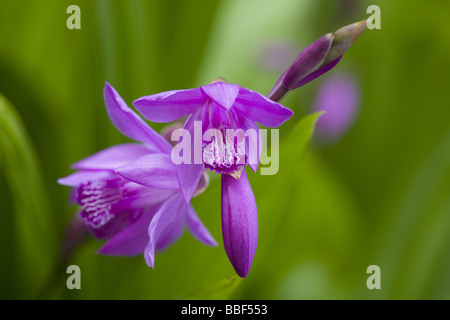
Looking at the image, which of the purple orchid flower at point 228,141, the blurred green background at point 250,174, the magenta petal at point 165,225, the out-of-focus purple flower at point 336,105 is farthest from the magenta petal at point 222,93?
the out-of-focus purple flower at point 336,105

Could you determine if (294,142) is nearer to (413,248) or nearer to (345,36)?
(345,36)

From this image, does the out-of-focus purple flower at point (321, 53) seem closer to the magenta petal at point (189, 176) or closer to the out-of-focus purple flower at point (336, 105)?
the magenta petal at point (189, 176)

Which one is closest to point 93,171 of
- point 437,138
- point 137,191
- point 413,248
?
point 137,191

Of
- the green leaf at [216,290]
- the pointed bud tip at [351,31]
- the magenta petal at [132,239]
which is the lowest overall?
the green leaf at [216,290]

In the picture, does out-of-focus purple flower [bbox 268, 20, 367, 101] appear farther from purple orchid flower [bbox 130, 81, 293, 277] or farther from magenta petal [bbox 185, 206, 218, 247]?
magenta petal [bbox 185, 206, 218, 247]

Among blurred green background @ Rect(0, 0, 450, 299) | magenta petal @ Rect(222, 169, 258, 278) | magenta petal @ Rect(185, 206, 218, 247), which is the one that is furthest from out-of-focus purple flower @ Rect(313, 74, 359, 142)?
magenta petal @ Rect(222, 169, 258, 278)

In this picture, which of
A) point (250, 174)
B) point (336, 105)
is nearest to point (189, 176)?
point (250, 174)
